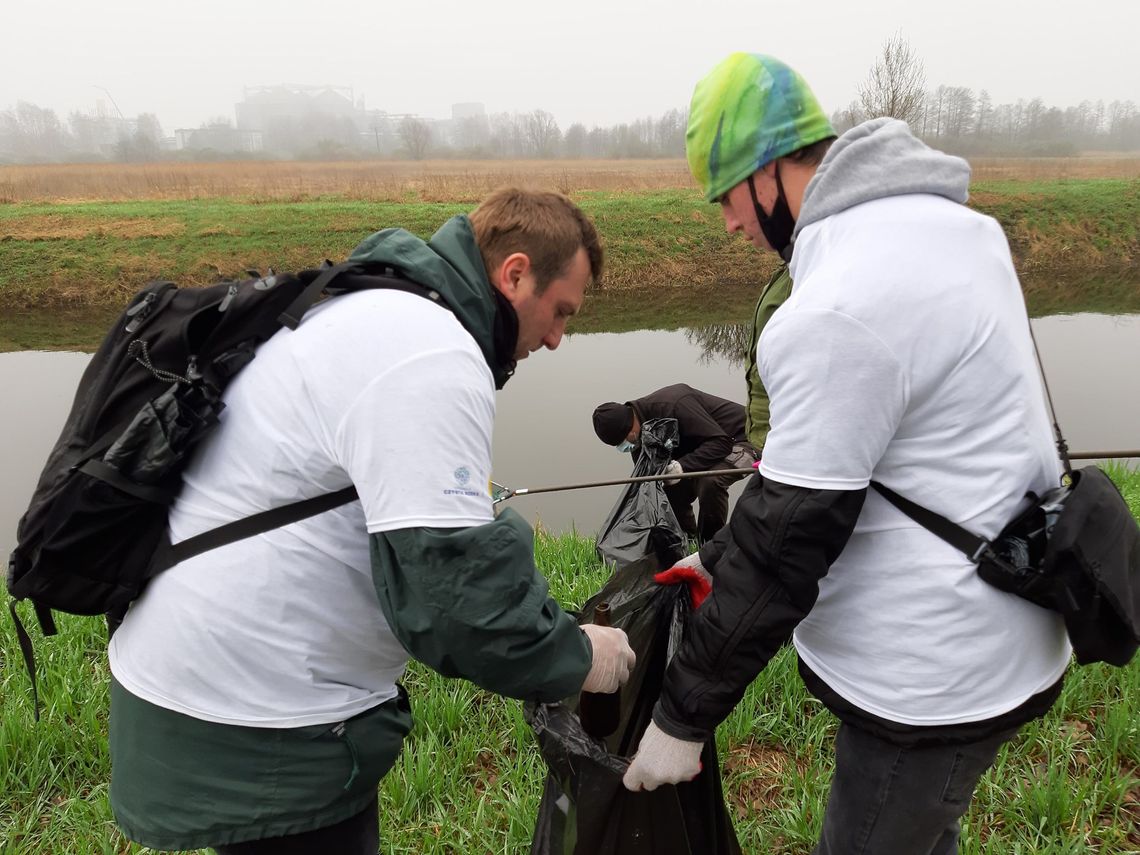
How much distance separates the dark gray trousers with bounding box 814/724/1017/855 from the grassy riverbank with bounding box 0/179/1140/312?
13783 mm

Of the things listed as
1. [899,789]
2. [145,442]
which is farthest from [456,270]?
[899,789]

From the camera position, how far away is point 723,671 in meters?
1.26

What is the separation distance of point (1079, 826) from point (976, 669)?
1.27 metres

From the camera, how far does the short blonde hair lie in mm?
1365

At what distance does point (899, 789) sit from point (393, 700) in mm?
884

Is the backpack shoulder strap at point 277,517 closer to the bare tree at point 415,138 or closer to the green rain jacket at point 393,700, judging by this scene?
the green rain jacket at point 393,700

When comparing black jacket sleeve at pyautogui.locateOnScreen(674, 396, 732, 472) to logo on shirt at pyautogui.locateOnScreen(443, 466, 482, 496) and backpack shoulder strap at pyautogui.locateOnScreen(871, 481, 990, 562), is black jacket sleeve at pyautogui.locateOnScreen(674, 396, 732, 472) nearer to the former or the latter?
backpack shoulder strap at pyautogui.locateOnScreen(871, 481, 990, 562)

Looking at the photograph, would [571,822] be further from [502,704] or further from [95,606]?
[502,704]

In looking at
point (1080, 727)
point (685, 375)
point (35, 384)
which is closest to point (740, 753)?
point (1080, 727)

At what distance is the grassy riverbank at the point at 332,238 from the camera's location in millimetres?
13992

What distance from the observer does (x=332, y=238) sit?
16.1 metres

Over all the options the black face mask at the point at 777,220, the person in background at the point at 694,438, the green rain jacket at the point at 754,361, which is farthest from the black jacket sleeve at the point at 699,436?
the black face mask at the point at 777,220

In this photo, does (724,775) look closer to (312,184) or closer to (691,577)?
(691,577)

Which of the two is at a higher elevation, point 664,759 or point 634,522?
point 664,759
